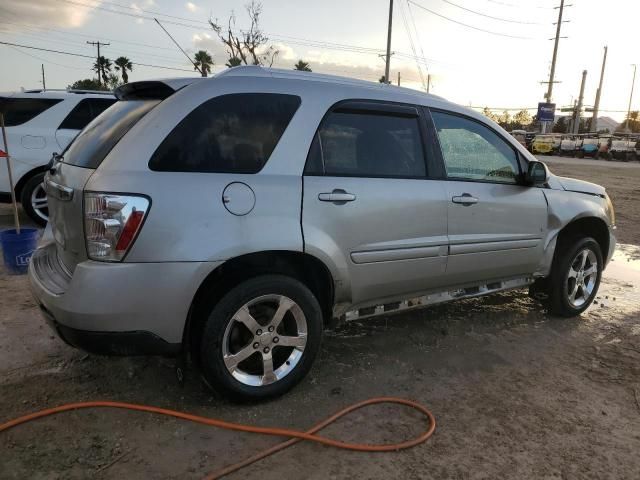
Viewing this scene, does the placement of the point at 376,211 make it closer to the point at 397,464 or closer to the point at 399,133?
the point at 399,133

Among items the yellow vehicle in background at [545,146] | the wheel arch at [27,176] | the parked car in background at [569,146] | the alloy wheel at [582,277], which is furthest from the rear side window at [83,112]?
the yellow vehicle in background at [545,146]

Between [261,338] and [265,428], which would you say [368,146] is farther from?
[265,428]

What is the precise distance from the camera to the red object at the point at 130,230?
8.02ft

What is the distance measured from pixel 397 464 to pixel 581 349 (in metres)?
2.24

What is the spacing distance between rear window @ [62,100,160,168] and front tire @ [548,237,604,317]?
3585 mm

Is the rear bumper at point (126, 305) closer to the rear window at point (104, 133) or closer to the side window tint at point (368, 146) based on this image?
the rear window at point (104, 133)

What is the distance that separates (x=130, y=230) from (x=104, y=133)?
0.74 m

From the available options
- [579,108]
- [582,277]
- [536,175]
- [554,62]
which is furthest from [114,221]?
[579,108]

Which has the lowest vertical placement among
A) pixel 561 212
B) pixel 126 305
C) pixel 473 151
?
pixel 126 305

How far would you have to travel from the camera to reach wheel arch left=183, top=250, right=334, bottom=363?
2730mm

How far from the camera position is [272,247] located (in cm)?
276

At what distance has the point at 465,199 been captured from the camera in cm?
365

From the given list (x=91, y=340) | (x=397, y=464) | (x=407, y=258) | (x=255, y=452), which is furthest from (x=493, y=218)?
(x=91, y=340)

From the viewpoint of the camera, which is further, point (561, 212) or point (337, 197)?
point (561, 212)
